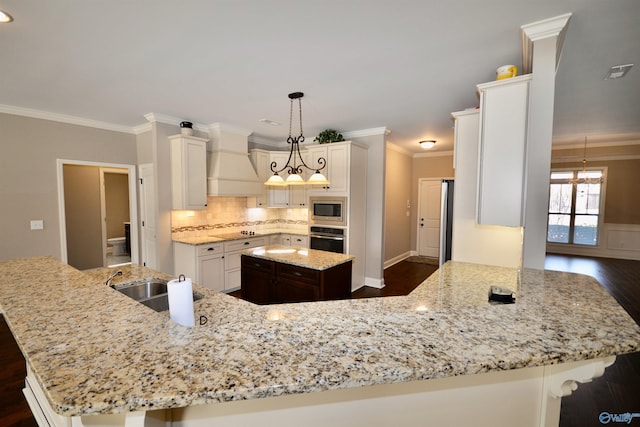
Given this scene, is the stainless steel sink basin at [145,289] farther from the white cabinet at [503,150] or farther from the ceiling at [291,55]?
the white cabinet at [503,150]

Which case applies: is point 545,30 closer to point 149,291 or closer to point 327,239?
point 149,291

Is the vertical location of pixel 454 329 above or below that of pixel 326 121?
below

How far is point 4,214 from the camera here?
12.0 ft

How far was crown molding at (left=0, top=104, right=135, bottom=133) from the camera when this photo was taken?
366 cm

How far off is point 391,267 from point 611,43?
4952 millimetres

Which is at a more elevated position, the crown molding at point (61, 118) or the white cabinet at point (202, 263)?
the crown molding at point (61, 118)

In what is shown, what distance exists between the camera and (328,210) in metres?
4.79

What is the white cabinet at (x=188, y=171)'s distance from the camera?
4.20 meters

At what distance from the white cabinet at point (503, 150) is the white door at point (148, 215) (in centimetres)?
432

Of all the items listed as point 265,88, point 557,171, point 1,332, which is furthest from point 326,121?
point 557,171

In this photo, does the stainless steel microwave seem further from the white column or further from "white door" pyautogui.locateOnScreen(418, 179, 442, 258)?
"white door" pyautogui.locateOnScreen(418, 179, 442, 258)

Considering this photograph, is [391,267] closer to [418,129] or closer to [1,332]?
[418,129]

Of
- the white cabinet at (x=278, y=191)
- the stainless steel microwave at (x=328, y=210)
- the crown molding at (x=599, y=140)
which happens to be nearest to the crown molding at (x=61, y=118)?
the white cabinet at (x=278, y=191)

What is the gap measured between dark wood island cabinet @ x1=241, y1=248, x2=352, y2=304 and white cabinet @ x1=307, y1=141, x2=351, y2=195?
159 cm
